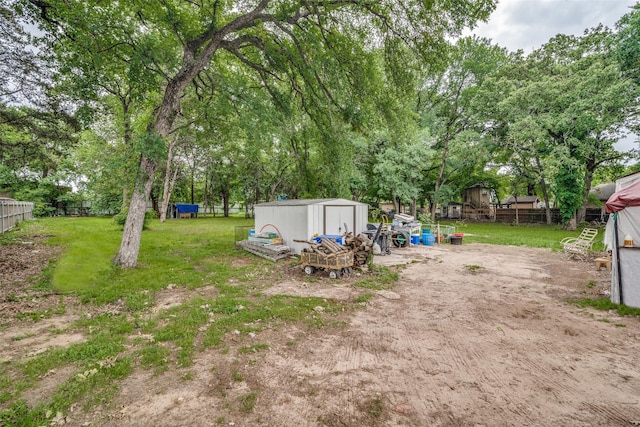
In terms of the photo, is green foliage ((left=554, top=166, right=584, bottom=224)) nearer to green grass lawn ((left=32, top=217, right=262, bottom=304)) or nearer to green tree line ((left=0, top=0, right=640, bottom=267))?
green tree line ((left=0, top=0, right=640, bottom=267))

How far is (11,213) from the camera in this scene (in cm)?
1470

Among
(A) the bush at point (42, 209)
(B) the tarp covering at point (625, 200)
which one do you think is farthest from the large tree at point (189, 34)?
(A) the bush at point (42, 209)

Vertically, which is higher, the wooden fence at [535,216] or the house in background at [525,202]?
the house in background at [525,202]

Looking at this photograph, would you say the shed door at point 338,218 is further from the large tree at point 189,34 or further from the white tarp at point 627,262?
the white tarp at point 627,262

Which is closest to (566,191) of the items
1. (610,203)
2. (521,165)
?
(521,165)

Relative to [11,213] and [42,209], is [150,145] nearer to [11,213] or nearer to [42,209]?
[11,213]

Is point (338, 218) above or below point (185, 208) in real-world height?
below

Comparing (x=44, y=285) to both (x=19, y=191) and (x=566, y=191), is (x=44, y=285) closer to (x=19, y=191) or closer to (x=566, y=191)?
(x=566, y=191)

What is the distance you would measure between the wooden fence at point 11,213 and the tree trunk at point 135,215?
32.3ft

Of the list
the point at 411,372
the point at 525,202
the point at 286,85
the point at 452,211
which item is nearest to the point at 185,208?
the point at 286,85

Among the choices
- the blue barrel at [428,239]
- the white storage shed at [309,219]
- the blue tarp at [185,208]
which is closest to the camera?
the white storage shed at [309,219]

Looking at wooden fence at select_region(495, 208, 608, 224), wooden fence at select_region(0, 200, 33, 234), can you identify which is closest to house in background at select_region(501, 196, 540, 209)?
wooden fence at select_region(495, 208, 608, 224)

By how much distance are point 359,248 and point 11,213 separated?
18255 mm

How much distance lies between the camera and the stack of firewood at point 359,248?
8.53 metres
